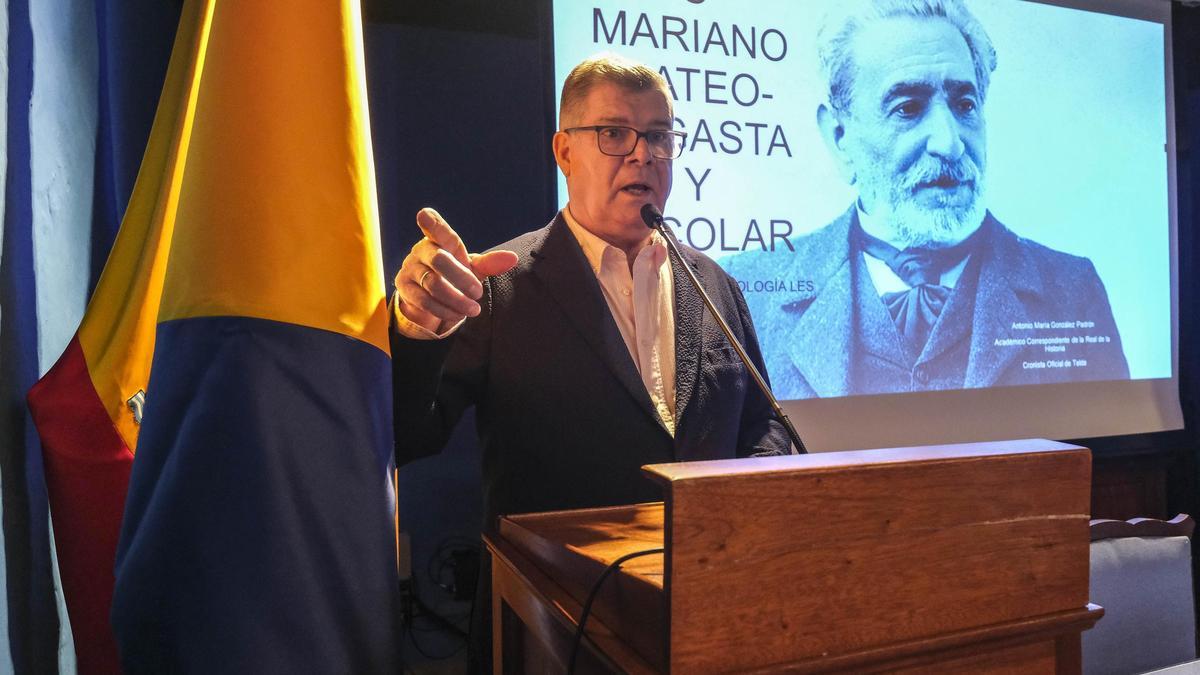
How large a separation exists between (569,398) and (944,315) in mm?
1843

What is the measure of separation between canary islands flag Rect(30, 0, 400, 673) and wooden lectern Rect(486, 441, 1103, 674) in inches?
9.2

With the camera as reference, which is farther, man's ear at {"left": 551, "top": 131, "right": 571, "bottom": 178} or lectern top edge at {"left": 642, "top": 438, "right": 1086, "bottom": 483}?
man's ear at {"left": 551, "top": 131, "right": 571, "bottom": 178}

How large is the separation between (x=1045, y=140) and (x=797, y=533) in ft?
9.71

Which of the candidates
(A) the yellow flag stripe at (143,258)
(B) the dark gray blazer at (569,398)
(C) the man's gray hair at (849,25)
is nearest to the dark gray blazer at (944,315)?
(C) the man's gray hair at (849,25)

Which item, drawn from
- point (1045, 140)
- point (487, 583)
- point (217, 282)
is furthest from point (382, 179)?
point (1045, 140)

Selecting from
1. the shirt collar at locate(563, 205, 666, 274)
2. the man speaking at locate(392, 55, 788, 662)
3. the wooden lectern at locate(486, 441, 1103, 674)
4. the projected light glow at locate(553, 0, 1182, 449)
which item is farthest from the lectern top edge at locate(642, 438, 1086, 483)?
the projected light glow at locate(553, 0, 1182, 449)

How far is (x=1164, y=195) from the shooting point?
128 inches

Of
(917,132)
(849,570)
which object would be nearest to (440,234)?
(849,570)

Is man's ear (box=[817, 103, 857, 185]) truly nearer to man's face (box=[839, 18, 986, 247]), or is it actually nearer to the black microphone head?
man's face (box=[839, 18, 986, 247])

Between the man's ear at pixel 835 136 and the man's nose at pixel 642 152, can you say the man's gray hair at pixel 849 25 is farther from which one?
the man's nose at pixel 642 152

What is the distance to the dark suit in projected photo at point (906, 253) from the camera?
2.61m

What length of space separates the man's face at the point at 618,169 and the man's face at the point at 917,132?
131 centimetres

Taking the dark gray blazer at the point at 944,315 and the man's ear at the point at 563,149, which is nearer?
the man's ear at the point at 563,149

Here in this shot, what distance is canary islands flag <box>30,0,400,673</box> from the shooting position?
778mm
